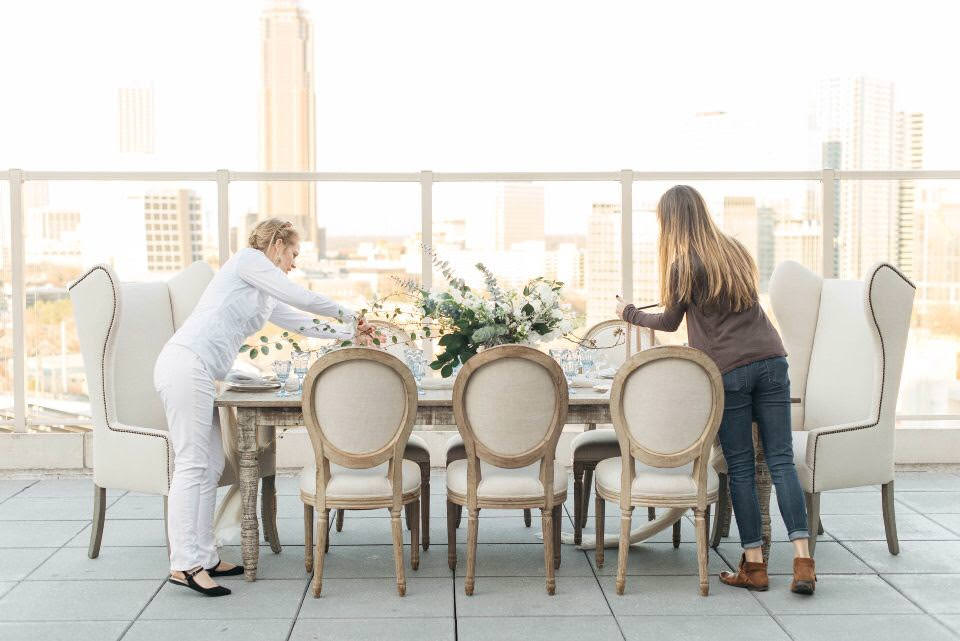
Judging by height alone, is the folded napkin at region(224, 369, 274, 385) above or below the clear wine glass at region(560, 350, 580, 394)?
below

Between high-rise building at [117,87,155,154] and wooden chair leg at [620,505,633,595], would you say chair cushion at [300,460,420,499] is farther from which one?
high-rise building at [117,87,155,154]

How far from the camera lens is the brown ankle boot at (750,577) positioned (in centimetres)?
408

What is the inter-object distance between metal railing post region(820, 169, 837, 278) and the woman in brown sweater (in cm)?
253

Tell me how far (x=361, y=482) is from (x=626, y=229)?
117 inches

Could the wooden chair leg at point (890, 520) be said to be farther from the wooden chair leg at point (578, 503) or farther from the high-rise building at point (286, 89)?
the high-rise building at point (286, 89)

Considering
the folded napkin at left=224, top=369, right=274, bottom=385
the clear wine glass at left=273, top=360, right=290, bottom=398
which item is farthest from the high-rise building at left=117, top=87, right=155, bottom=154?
the clear wine glass at left=273, top=360, right=290, bottom=398

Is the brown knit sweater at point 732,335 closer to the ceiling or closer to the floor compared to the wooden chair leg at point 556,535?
closer to the ceiling

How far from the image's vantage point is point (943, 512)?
527 centimetres

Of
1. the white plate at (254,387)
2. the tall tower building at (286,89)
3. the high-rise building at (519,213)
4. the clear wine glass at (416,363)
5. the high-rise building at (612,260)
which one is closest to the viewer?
the white plate at (254,387)

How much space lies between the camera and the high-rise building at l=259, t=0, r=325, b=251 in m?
24.9

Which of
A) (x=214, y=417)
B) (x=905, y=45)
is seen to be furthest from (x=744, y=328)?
(x=905, y=45)

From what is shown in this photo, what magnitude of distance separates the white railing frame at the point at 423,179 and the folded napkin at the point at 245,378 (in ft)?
6.33

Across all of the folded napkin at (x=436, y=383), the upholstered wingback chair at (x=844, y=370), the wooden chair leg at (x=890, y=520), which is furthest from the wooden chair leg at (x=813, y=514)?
the folded napkin at (x=436, y=383)

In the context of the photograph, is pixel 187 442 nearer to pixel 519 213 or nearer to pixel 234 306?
pixel 234 306
